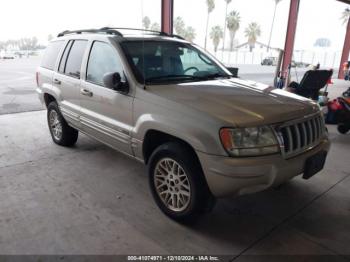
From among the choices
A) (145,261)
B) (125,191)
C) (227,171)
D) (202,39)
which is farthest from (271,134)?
(202,39)

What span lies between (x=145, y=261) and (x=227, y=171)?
0.92 m

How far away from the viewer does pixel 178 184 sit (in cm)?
262

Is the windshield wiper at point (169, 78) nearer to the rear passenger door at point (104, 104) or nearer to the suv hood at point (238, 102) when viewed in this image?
the suv hood at point (238, 102)

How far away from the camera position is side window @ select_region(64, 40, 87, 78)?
12.1 feet

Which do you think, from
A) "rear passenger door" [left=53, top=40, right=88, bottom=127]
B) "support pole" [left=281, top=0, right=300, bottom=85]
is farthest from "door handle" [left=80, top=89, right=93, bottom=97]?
"support pole" [left=281, top=0, right=300, bottom=85]

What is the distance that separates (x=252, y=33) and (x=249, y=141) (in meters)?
21.2

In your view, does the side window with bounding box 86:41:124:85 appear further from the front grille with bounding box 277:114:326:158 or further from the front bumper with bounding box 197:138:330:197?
the front grille with bounding box 277:114:326:158

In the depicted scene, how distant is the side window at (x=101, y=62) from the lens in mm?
3121

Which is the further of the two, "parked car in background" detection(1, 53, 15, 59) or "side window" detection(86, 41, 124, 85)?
"parked car in background" detection(1, 53, 15, 59)

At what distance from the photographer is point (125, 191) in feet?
10.7

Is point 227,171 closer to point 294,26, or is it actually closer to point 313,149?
point 313,149

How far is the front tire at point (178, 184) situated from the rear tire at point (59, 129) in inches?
83.6

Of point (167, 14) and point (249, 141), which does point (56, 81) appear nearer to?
point (249, 141)

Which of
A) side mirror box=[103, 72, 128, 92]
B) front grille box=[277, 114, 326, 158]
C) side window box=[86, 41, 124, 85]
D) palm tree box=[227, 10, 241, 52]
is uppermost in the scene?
palm tree box=[227, 10, 241, 52]
